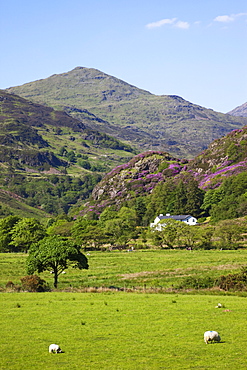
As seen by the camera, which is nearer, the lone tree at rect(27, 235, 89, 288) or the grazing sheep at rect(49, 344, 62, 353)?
the grazing sheep at rect(49, 344, 62, 353)

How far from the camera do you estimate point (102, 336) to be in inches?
910

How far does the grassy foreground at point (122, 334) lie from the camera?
1823cm

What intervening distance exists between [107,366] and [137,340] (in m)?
4.70

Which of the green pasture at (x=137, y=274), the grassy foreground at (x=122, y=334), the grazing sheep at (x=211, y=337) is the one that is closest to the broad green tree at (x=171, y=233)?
the green pasture at (x=137, y=274)

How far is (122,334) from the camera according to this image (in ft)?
77.5

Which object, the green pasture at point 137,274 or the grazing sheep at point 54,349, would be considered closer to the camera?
the grazing sheep at point 54,349

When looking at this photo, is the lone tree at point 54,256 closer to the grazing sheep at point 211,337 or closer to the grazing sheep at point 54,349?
the grazing sheep at point 54,349

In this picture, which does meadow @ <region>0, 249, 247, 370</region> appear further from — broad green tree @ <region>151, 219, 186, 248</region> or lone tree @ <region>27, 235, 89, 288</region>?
broad green tree @ <region>151, 219, 186, 248</region>

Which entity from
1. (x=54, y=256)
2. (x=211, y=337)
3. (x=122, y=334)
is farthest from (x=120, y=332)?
(x=54, y=256)

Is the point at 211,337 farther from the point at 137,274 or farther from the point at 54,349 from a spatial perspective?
the point at 137,274

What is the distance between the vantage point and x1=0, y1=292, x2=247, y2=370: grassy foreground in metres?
18.2

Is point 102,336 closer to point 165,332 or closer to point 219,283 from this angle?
point 165,332

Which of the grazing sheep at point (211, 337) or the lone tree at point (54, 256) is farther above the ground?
the lone tree at point (54, 256)

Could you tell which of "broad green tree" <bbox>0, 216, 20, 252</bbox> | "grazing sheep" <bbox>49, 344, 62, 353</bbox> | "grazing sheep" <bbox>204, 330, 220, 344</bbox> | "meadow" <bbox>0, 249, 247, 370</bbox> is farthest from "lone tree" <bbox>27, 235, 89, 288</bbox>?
"broad green tree" <bbox>0, 216, 20, 252</bbox>
